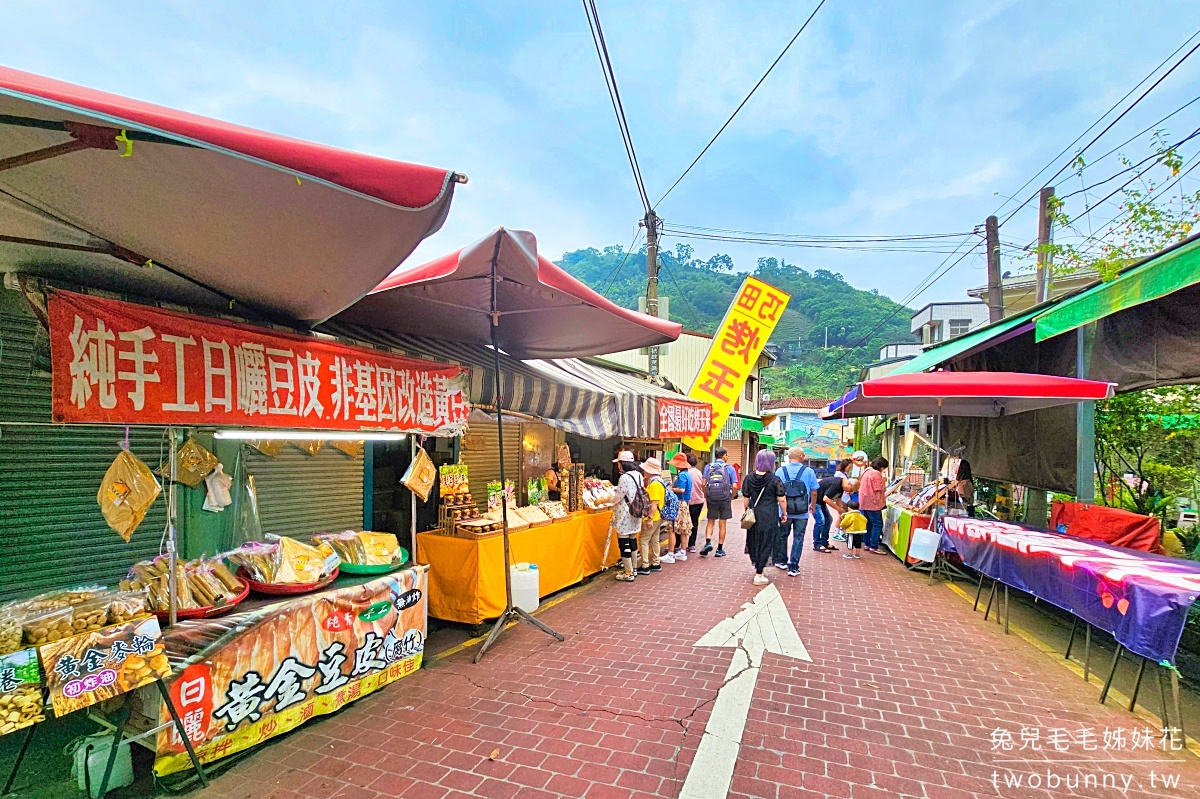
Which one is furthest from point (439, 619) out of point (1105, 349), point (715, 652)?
point (1105, 349)

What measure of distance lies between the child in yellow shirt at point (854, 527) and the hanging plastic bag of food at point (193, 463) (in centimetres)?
900

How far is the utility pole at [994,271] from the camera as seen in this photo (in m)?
12.0

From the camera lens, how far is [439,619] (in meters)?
5.57

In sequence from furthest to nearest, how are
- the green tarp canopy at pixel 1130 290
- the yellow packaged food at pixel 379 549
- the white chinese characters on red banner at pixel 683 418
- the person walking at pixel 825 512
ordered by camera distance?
the person walking at pixel 825 512 → the white chinese characters on red banner at pixel 683 418 → the yellow packaged food at pixel 379 549 → the green tarp canopy at pixel 1130 290

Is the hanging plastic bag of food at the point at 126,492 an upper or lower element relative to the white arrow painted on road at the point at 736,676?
upper

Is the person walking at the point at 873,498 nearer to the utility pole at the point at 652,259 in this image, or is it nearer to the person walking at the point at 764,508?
the person walking at the point at 764,508

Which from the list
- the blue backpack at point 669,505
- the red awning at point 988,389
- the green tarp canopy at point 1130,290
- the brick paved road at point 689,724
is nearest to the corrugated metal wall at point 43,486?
the brick paved road at point 689,724

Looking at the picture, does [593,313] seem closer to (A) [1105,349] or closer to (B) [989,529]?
(B) [989,529]

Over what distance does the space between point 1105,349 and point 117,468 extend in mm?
9180

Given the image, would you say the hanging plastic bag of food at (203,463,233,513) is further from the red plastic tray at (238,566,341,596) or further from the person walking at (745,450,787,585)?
the person walking at (745,450,787,585)

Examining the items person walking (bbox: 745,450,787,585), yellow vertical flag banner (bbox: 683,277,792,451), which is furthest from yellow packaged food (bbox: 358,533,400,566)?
yellow vertical flag banner (bbox: 683,277,792,451)

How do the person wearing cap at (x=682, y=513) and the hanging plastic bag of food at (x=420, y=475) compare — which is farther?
the person wearing cap at (x=682, y=513)

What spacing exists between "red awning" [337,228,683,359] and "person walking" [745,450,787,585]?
8.02 ft

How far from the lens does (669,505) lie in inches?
317
